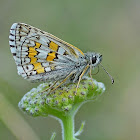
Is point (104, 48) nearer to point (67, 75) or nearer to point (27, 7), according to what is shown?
point (27, 7)

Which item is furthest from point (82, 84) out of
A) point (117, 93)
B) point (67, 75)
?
point (117, 93)

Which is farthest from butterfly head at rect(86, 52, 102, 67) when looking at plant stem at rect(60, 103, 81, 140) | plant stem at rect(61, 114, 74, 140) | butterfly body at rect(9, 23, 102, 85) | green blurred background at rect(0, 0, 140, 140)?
green blurred background at rect(0, 0, 140, 140)

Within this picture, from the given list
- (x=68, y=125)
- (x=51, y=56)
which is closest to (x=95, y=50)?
(x=51, y=56)

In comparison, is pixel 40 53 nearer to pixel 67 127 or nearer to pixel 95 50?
pixel 67 127

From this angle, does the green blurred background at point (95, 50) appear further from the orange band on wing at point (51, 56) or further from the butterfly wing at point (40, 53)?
the orange band on wing at point (51, 56)

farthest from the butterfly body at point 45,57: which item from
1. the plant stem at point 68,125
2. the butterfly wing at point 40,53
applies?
the plant stem at point 68,125

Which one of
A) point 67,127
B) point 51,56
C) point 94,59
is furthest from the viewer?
point 51,56

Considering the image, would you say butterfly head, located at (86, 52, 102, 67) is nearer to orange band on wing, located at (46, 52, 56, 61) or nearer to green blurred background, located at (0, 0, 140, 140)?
orange band on wing, located at (46, 52, 56, 61)
